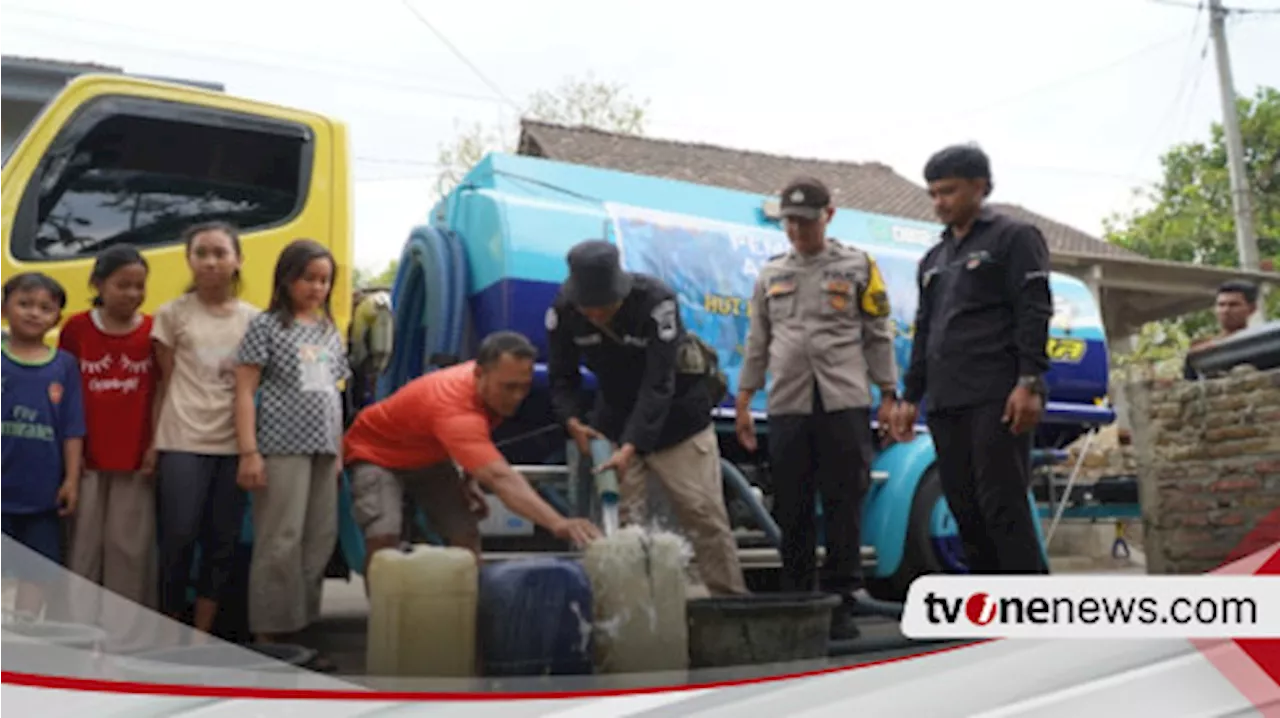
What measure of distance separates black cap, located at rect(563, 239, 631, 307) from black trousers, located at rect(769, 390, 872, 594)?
41 centimetres

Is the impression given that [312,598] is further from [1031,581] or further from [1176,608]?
[1176,608]

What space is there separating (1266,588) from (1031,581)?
1.10ft

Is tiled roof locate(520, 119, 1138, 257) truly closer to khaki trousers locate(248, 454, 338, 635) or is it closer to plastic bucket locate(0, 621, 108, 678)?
khaki trousers locate(248, 454, 338, 635)

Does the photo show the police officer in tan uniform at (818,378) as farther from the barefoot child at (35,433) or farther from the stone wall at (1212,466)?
the barefoot child at (35,433)

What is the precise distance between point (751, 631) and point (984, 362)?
59cm

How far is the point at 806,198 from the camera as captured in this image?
1665 mm

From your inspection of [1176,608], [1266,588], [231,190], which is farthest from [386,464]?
[1266,588]

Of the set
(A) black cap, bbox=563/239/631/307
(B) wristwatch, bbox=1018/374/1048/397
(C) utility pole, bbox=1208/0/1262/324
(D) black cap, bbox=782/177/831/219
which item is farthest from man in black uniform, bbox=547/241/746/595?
(C) utility pole, bbox=1208/0/1262/324

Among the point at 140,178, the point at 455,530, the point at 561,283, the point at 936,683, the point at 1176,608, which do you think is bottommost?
the point at 936,683

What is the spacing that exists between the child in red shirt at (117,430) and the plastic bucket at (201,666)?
0.26 ft

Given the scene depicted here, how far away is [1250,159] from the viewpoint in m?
1.49

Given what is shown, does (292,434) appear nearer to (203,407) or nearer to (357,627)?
(203,407)

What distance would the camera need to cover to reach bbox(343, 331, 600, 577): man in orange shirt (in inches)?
60.7

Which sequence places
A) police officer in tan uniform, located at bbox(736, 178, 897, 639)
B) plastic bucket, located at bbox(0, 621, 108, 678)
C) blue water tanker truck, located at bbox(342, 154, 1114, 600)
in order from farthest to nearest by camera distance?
1. police officer in tan uniform, located at bbox(736, 178, 897, 639)
2. blue water tanker truck, located at bbox(342, 154, 1114, 600)
3. plastic bucket, located at bbox(0, 621, 108, 678)
